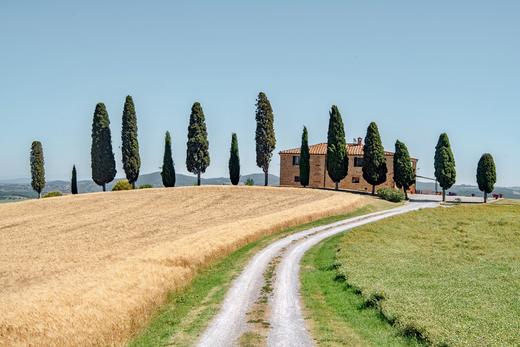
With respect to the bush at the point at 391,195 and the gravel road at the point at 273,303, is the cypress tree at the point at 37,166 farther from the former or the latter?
the gravel road at the point at 273,303

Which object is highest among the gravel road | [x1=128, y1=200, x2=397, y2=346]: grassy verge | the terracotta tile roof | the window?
the terracotta tile roof

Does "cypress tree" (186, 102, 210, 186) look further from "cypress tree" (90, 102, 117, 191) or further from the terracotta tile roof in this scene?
the terracotta tile roof

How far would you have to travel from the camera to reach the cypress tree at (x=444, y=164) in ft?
262

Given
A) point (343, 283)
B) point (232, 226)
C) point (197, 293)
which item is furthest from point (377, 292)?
point (232, 226)

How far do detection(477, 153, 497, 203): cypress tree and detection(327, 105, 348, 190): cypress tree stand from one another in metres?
21.8

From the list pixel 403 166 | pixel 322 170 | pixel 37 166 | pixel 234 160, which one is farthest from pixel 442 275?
pixel 37 166

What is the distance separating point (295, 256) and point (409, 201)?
163 feet

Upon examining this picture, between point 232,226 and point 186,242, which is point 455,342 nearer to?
point 186,242

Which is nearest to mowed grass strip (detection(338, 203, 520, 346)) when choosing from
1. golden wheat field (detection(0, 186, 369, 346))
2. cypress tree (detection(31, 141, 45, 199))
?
golden wheat field (detection(0, 186, 369, 346))

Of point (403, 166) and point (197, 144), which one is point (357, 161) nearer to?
point (403, 166)

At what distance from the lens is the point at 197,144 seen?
294ft

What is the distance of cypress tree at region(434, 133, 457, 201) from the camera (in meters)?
79.8

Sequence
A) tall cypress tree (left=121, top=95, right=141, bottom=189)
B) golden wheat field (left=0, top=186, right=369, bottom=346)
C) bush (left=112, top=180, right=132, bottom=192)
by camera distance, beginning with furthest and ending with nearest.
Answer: bush (left=112, top=180, right=132, bottom=192) < tall cypress tree (left=121, top=95, right=141, bottom=189) < golden wheat field (left=0, top=186, right=369, bottom=346)

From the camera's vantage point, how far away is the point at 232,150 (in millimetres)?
90938
